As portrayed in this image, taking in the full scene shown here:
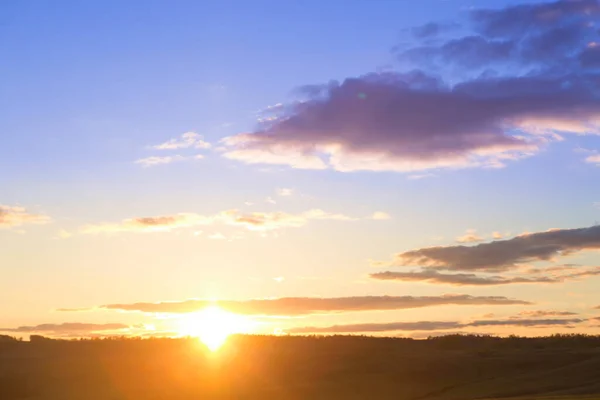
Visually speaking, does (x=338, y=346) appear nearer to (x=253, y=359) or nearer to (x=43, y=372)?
(x=253, y=359)

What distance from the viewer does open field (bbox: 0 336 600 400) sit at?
51.7 metres

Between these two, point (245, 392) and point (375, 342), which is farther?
point (375, 342)

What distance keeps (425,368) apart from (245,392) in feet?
39.1

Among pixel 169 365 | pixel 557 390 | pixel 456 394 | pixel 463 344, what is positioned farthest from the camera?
pixel 463 344

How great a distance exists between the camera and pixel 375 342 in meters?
66.7

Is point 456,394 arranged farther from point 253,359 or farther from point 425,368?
point 253,359

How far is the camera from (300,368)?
59750 mm

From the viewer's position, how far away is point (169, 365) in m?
63.0

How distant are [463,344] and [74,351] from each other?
30252mm

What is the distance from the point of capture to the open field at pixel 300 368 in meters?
51.7

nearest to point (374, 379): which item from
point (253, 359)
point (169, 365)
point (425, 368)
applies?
point (425, 368)

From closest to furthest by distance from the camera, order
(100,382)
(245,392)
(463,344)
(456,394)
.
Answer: (456,394)
(245,392)
(100,382)
(463,344)

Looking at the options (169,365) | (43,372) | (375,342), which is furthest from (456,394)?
(43,372)

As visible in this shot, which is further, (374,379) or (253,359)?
(253,359)
